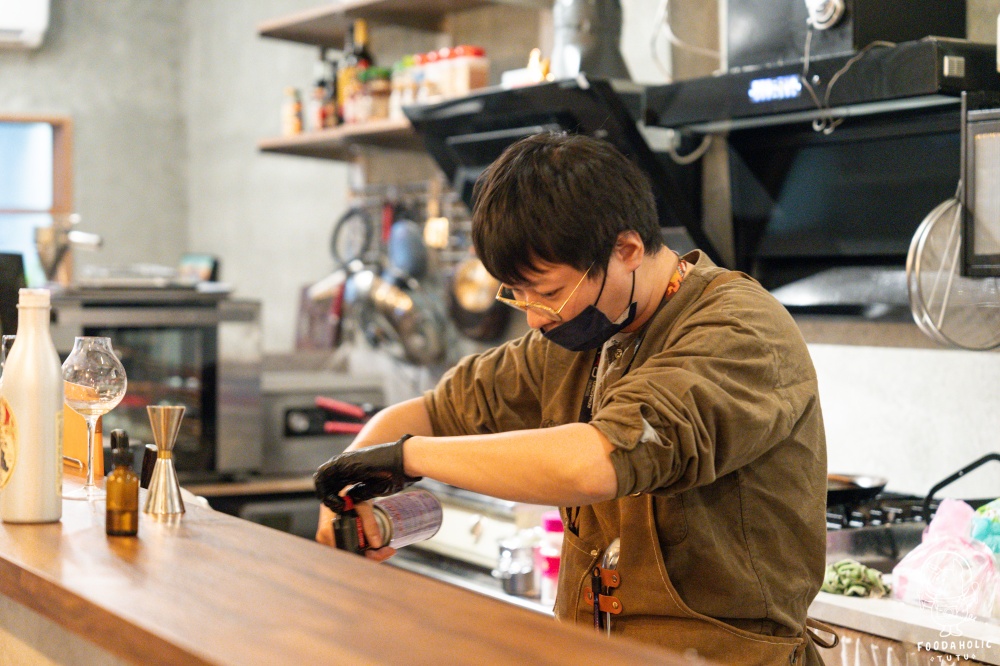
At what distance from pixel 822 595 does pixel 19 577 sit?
1518 mm

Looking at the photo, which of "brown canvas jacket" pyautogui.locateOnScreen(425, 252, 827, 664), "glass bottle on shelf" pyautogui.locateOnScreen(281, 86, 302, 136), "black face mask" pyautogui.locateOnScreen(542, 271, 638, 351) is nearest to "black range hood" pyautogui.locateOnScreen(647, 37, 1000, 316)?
"brown canvas jacket" pyautogui.locateOnScreen(425, 252, 827, 664)

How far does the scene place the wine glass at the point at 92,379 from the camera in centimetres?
168

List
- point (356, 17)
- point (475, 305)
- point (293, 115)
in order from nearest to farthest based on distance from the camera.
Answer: point (475, 305)
point (356, 17)
point (293, 115)

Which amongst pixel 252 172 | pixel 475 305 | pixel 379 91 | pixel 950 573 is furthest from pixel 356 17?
pixel 950 573

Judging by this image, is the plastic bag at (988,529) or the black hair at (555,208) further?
the plastic bag at (988,529)

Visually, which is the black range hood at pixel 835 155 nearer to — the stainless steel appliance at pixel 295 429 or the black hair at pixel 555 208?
the black hair at pixel 555 208

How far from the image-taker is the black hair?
4.85ft

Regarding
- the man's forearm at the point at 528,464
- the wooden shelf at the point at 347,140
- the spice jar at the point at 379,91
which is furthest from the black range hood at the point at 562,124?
the man's forearm at the point at 528,464

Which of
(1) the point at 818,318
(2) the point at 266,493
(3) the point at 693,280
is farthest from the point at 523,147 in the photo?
(2) the point at 266,493

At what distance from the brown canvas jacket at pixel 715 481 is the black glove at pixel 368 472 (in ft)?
0.85

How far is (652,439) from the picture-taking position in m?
1.31

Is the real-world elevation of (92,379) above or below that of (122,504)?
above

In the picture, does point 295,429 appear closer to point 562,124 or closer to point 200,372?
point 200,372

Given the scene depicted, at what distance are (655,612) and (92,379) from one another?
851 millimetres
